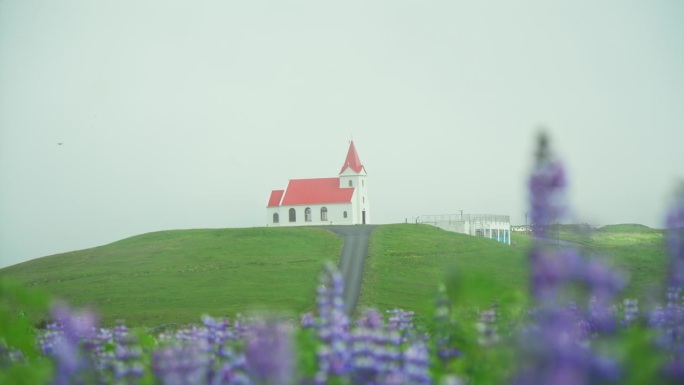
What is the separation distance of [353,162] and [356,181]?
89.9 inches

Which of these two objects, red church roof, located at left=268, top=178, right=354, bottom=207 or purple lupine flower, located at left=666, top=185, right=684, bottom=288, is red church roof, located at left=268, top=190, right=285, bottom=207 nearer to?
red church roof, located at left=268, top=178, right=354, bottom=207

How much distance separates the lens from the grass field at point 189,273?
3478cm

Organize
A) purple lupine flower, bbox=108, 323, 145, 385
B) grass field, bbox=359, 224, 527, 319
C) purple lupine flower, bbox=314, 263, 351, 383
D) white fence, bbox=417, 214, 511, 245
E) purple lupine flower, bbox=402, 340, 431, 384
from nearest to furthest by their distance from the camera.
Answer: purple lupine flower, bbox=402, 340, 431, 384 → purple lupine flower, bbox=314, 263, 351, 383 → purple lupine flower, bbox=108, 323, 145, 385 → grass field, bbox=359, 224, 527, 319 → white fence, bbox=417, 214, 511, 245

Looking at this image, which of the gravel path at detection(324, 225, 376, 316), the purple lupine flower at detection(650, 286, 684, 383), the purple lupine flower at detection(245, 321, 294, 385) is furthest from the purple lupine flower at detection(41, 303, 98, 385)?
the gravel path at detection(324, 225, 376, 316)

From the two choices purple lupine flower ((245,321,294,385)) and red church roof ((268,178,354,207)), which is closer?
purple lupine flower ((245,321,294,385))

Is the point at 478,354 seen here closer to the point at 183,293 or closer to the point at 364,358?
the point at 364,358

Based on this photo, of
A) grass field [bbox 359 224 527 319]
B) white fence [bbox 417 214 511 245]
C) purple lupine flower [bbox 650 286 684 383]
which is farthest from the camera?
white fence [bbox 417 214 511 245]

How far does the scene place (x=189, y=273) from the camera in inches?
1725

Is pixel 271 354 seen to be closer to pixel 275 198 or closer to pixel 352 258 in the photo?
pixel 352 258

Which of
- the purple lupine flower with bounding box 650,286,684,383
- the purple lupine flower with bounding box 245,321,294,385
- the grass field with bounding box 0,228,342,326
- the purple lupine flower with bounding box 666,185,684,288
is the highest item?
the purple lupine flower with bounding box 666,185,684,288

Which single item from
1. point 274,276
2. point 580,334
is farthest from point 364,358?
point 274,276

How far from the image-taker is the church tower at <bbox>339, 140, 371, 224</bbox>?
72.4 meters

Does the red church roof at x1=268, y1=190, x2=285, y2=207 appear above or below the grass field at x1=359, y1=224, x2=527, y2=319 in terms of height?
above

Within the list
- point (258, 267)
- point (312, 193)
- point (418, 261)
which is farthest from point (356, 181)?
point (258, 267)
